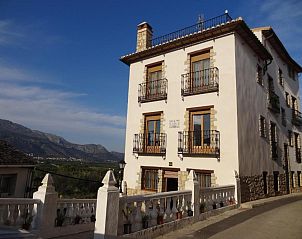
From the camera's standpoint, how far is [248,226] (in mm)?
7379

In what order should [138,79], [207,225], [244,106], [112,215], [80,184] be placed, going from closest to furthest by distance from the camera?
[112,215], [207,225], [244,106], [138,79], [80,184]

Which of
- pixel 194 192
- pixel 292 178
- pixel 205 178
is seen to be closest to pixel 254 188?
pixel 205 178

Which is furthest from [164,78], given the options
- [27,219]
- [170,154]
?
[27,219]

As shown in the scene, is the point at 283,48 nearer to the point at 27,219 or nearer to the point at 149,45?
the point at 149,45

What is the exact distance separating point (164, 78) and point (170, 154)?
15.2 feet

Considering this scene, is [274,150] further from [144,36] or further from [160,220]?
[160,220]

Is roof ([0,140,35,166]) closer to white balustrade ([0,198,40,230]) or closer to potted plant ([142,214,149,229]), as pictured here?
white balustrade ([0,198,40,230])

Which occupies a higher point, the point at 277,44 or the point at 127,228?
the point at 277,44

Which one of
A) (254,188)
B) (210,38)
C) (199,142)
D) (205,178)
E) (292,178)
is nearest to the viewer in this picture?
(205,178)

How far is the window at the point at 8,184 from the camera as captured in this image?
49.3 ft

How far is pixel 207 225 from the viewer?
299 inches

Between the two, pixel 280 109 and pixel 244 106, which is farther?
pixel 280 109

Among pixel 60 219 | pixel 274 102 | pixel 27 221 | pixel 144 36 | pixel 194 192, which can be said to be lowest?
pixel 60 219

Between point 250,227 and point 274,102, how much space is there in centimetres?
1129
